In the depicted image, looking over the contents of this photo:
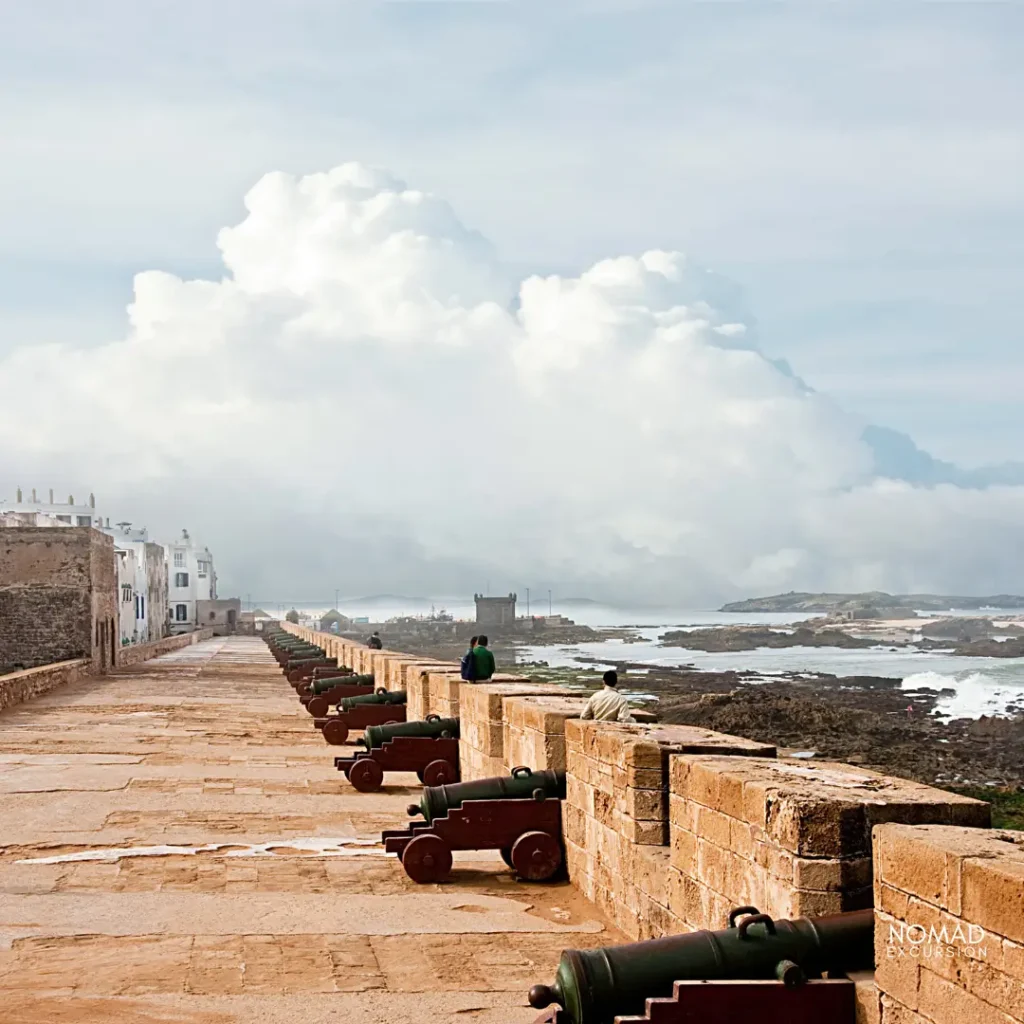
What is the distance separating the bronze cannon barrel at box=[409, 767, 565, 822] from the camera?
23.7 ft

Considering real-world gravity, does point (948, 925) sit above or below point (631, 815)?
above

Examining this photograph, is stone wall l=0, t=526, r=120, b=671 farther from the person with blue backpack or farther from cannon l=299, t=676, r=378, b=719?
the person with blue backpack

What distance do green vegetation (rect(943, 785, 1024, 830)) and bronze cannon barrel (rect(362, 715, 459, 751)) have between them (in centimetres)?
881

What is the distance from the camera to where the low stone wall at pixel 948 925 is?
2910 millimetres

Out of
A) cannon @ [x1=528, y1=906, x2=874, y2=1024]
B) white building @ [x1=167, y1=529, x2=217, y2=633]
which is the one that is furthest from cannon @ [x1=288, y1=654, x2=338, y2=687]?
white building @ [x1=167, y1=529, x2=217, y2=633]

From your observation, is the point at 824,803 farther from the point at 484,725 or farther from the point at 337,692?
the point at 337,692

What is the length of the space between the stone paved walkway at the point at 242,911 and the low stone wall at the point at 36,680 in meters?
7.09

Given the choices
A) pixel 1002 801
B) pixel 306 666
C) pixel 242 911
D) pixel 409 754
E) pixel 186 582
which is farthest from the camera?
pixel 186 582

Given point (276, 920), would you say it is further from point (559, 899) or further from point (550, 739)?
point (550, 739)

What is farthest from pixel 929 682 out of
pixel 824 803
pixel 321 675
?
pixel 824 803

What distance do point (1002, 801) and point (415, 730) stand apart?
1299cm

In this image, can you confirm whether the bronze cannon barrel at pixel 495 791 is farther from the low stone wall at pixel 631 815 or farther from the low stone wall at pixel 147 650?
the low stone wall at pixel 147 650

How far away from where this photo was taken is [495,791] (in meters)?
7.27

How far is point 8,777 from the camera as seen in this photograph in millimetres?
11117
